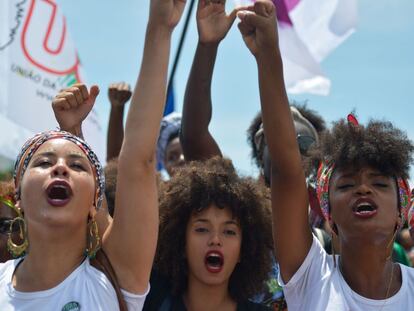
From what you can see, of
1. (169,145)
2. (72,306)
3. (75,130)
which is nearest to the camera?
(72,306)

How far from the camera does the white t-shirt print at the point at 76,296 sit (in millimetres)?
2670

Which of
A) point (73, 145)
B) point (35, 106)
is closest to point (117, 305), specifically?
point (73, 145)

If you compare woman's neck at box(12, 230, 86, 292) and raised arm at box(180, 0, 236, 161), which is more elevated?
raised arm at box(180, 0, 236, 161)

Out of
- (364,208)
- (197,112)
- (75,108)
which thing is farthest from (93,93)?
(364,208)

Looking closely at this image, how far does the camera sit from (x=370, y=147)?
3139 mm

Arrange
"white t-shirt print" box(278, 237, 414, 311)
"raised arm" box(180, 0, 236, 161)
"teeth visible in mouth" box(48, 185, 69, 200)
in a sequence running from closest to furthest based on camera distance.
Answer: "teeth visible in mouth" box(48, 185, 69, 200), "white t-shirt print" box(278, 237, 414, 311), "raised arm" box(180, 0, 236, 161)

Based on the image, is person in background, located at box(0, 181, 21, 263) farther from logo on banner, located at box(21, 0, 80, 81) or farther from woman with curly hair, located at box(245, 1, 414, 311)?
logo on banner, located at box(21, 0, 80, 81)

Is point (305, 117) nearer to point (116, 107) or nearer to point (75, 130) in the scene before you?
point (116, 107)

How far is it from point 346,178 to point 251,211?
668mm

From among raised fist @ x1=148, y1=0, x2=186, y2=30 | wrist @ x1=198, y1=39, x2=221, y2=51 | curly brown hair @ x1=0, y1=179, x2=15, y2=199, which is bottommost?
curly brown hair @ x1=0, y1=179, x2=15, y2=199

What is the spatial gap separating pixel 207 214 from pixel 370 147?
881 mm

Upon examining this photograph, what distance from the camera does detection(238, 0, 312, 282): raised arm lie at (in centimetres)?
296

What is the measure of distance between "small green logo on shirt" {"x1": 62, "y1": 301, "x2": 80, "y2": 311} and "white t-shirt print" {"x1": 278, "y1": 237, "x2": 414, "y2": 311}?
91cm

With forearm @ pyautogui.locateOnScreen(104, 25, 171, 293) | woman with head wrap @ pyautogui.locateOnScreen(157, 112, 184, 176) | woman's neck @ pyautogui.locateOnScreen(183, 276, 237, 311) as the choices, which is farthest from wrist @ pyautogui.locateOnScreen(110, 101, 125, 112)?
forearm @ pyautogui.locateOnScreen(104, 25, 171, 293)
